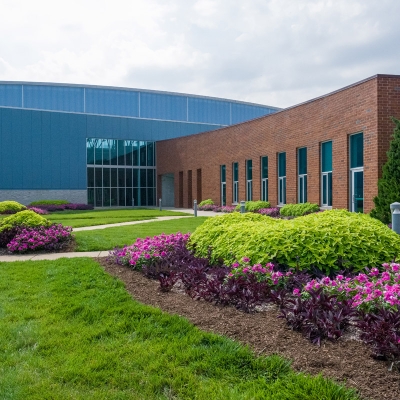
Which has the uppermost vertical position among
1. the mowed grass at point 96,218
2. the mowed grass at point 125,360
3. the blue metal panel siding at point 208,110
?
the blue metal panel siding at point 208,110

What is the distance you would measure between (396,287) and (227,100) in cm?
5714

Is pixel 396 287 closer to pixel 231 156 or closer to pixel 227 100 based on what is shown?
pixel 231 156

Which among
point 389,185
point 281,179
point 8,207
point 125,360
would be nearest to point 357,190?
point 389,185

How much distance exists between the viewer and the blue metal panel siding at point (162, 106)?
5612 cm

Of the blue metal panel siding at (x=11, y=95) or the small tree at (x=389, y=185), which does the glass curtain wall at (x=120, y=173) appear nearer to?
the blue metal panel siding at (x=11, y=95)

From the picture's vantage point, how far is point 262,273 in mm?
5410

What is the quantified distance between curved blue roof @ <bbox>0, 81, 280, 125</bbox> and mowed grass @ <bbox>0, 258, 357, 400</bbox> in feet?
171

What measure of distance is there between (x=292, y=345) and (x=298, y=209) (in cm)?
1661

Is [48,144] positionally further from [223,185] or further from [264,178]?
[264,178]

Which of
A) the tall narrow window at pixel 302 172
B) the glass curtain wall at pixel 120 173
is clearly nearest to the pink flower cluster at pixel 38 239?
the tall narrow window at pixel 302 172

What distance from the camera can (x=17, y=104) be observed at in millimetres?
53281

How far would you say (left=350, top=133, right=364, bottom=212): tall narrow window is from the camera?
1725 cm

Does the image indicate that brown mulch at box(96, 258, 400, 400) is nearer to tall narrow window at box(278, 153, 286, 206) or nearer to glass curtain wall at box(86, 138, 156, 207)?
tall narrow window at box(278, 153, 286, 206)

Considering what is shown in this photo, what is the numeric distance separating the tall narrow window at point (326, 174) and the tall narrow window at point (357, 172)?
1508 millimetres
